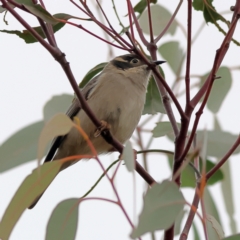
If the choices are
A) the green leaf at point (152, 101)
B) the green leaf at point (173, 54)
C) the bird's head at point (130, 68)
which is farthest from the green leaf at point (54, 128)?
the bird's head at point (130, 68)

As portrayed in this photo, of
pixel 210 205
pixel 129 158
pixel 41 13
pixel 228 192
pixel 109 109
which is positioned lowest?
pixel 228 192

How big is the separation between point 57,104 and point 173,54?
2.07 ft

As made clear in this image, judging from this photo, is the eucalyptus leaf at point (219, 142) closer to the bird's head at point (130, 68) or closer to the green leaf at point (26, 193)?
the green leaf at point (26, 193)

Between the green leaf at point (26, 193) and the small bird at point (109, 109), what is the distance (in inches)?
47.8

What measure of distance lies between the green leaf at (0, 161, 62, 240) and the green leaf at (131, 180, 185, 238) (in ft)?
0.96

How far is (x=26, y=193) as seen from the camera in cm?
165

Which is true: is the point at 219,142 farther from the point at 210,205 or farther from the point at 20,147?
the point at 20,147

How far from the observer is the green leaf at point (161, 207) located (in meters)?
1.45

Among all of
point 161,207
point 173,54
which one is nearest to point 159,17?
point 173,54

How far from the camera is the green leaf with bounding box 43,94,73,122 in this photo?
8.03 ft

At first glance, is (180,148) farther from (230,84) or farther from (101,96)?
(101,96)

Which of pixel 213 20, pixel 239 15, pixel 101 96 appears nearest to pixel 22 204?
pixel 239 15

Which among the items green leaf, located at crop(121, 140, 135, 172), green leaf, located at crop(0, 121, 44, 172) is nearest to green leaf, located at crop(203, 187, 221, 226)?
green leaf, located at crop(0, 121, 44, 172)

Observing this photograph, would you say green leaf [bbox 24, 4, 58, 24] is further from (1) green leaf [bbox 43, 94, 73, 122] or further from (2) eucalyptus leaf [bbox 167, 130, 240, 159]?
(2) eucalyptus leaf [bbox 167, 130, 240, 159]
